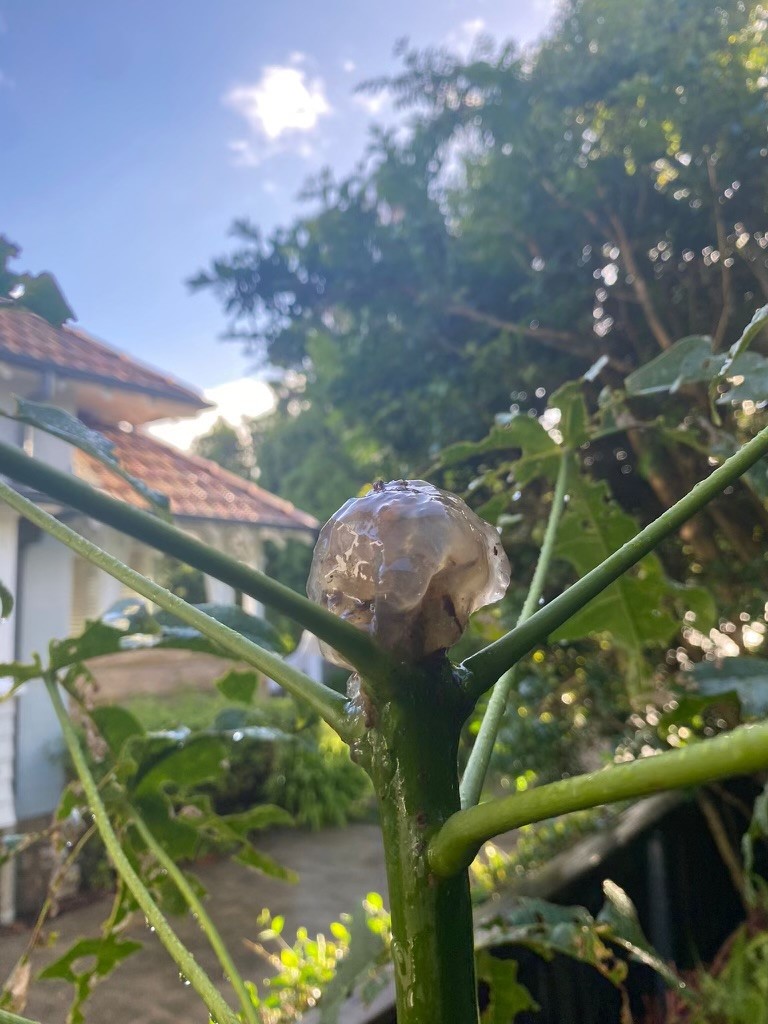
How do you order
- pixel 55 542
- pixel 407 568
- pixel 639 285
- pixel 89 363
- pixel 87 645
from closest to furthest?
1. pixel 407 568
2. pixel 87 645
3. pixel 639 285
4. pixel 55 542
5. pixel 89 363

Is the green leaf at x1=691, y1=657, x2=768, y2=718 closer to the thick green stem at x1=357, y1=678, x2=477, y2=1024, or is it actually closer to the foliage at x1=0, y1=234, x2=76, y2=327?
the thick green stem at x1=357, y1=678, x2=477, y2=1024

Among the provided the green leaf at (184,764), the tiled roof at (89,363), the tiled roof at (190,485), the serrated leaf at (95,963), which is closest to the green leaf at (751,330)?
the green leaf at (184,764)

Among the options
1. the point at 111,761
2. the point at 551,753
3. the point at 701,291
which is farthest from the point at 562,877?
the point at 701,291

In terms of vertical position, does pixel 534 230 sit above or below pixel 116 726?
above

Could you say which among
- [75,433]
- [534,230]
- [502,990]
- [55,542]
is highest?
[534,230]

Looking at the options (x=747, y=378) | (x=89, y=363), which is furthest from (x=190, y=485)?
(x=747, y=378)

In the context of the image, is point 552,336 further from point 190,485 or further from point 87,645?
point 190,485

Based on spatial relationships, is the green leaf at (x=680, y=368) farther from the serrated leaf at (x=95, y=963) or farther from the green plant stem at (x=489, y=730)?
the serrated leaf at (x=95, y=963)
